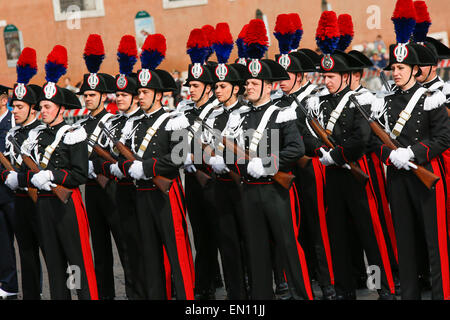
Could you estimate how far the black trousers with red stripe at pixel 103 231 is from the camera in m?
8.08

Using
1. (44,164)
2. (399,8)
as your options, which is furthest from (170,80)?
(399,8)

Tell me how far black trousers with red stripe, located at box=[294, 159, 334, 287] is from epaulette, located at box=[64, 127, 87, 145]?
200cm

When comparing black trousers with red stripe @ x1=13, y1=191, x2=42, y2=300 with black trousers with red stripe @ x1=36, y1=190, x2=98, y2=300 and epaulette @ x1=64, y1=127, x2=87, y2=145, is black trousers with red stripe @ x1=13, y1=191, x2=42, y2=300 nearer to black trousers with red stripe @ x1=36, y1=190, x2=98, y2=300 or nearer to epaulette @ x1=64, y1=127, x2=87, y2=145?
black trousers with red stripe @ x1=36, y1=190, x2=98, y2=300

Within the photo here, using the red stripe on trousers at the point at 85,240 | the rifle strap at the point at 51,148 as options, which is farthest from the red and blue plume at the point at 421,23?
the red stripe on trousers at the point at 85,240

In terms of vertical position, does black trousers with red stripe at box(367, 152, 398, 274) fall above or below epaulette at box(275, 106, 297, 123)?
below

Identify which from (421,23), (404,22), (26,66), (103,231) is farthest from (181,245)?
(421,23)

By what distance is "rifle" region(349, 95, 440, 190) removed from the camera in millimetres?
6469

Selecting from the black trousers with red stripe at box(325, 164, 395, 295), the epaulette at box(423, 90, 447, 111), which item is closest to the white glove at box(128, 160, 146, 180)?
the black trousers with red stripe at box(325, 164, 395, 295)

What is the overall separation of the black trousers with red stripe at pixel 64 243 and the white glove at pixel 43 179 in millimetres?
136

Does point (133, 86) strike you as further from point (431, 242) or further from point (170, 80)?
point (431, 242)

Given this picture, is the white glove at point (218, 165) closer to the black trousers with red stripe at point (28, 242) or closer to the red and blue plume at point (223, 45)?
the red and blue plume at point (223, 45)

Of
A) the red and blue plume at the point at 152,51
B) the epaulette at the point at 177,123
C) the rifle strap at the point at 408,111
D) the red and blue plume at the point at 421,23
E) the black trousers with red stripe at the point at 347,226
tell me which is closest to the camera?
the rifle strap at the point at 408,111

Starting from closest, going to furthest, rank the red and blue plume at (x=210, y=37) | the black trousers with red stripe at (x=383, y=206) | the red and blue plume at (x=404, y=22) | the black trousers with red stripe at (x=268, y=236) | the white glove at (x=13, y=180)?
1. the black trousers with red stripe at (x=268, y=236)
2. the red and blue plume at (x=404, y=22)
3. the white glove at (x=13, y=180)
4. the black trousers with red stripe at (x=383, y=206)
5. the red and blue plume at (x=210, y=37)

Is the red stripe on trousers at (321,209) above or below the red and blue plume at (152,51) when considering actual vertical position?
below
